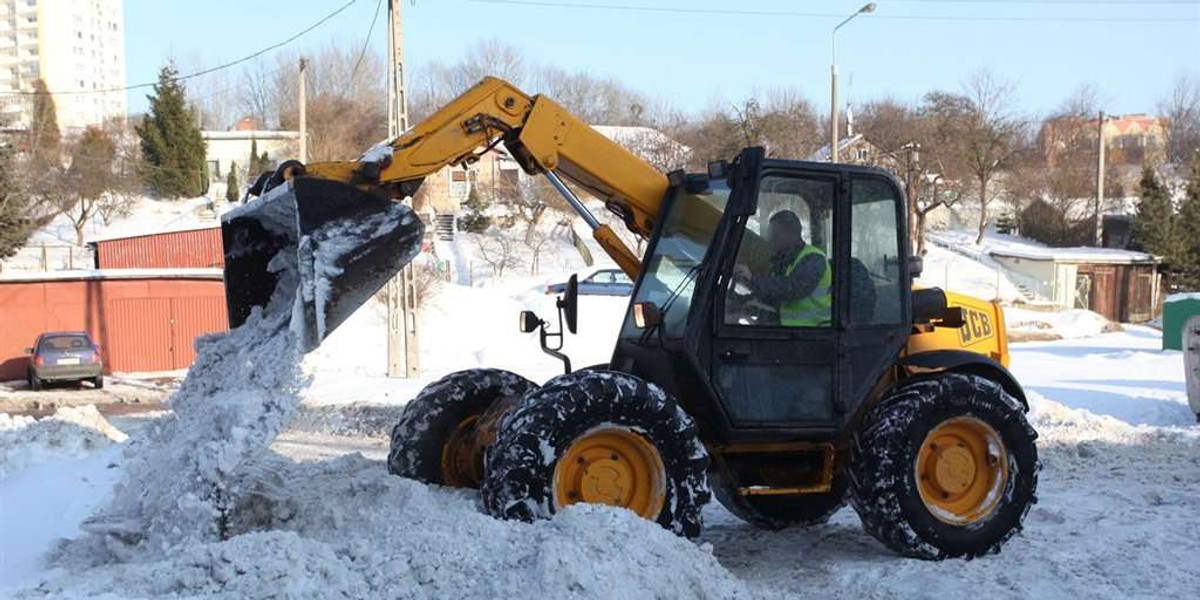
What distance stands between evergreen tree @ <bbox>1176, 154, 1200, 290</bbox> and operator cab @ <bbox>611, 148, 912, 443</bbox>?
147 ft

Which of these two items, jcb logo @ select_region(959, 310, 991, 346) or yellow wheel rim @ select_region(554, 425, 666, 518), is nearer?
Answer: yellow wheel rim @ select_region(554, 425, 666, 518)

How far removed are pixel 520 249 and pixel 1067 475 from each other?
3880 centimetres

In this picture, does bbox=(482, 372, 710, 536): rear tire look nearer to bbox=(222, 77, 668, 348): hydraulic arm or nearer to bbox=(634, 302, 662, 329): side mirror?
bbox=(634, 302, 662, 329): side mirror

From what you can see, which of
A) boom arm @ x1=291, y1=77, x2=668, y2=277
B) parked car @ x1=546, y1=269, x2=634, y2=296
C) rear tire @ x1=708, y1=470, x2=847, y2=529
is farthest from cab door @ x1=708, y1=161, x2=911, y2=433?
parked car @ x1=546, y1=269, x2=634, y2=296

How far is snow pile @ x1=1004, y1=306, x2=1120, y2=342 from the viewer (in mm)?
34925

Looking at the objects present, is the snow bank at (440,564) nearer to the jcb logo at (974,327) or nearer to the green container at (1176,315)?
the jcb logo at (974,327)

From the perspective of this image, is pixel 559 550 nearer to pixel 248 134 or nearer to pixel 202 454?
pixel 202 454

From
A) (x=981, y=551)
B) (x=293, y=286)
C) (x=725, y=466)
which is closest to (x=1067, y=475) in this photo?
(x=981, y=551)

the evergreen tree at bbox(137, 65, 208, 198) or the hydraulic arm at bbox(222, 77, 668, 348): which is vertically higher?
the evergreen tree at bbox(137, 65, 208, 198)

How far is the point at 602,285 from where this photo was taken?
111 feet

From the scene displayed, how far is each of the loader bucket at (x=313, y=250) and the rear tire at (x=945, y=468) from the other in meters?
2.90

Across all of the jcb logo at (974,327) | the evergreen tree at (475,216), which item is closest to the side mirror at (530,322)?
the jcb logo at (974,327)

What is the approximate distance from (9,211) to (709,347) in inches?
1415

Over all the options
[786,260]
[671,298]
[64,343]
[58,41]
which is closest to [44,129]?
[64,343]
